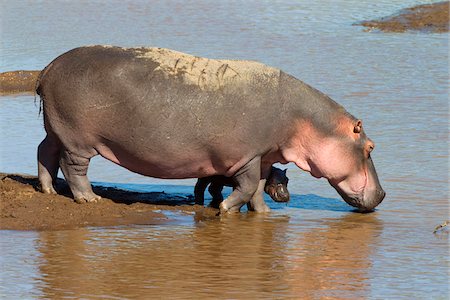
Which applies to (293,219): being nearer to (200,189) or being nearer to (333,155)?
(333,155)

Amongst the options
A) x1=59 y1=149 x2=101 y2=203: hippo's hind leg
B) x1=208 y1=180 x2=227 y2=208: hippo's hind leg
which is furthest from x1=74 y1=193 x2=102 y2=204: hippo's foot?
x1=208 y1=180 x2=227 y2=208: hippo's hind leg

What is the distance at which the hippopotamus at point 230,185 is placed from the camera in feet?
32.0

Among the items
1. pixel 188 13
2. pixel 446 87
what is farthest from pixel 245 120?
pixel 188 13

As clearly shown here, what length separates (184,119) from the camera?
902cm

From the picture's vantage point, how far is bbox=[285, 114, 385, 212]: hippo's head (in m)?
9.44

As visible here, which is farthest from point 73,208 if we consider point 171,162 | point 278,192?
point 278,192

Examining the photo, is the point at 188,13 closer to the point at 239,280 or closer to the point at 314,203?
the point at 314,203

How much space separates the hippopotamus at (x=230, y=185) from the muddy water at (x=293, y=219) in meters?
0.15

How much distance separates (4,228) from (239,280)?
7.28 feet

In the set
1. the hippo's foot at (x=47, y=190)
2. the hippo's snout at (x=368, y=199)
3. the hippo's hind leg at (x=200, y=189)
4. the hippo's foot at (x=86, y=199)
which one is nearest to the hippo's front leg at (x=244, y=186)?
the hippo's hind leg at (x=200, y=189)

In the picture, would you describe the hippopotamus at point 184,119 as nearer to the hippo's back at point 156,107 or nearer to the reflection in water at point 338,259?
the hippo's back at point 156,107

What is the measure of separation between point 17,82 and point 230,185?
582 centimetres

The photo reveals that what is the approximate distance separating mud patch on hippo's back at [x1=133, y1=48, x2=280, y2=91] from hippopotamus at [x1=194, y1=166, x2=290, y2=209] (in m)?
0.98

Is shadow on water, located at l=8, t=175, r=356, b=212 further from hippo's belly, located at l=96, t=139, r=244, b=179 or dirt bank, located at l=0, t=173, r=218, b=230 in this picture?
hippo's belly, located at l=96, t=139, r=244, b=179
